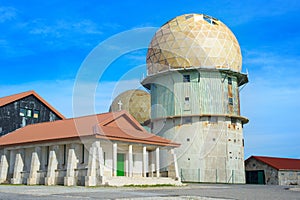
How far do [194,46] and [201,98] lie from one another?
548 centimetres

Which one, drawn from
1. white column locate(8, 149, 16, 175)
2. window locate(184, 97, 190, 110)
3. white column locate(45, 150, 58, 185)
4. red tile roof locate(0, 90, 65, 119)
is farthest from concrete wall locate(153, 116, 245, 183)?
white column locate(8, 149, 16, 175)

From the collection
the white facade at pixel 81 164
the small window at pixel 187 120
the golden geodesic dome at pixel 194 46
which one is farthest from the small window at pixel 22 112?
the small window at pixel 187 120

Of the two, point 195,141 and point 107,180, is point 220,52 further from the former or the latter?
point 107,180

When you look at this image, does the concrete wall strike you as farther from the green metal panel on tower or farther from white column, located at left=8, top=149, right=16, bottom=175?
white column, located at left=8, top=149, right=16, bottom=175

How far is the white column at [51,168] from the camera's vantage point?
28.8m

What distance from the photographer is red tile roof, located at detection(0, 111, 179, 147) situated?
27542 millimetres

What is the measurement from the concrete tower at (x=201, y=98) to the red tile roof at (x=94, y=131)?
8496mm

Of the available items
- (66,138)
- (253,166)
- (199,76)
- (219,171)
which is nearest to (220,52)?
(199,76)

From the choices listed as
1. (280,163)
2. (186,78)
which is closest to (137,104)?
(186,78)

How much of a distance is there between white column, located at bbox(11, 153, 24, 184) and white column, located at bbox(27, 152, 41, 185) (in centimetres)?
191

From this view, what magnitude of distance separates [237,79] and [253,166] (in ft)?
37.2

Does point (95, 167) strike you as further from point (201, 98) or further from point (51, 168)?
point (201, 98)

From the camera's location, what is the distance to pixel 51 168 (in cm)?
2925

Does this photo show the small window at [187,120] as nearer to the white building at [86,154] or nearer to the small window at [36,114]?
the white building at [86,154]
